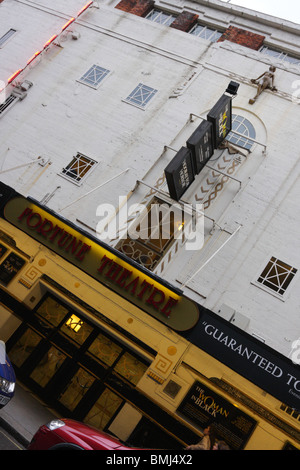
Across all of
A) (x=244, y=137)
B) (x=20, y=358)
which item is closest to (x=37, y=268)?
(x=20, y=358)

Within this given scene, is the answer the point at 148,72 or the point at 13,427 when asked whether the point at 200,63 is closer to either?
the point at 148,72

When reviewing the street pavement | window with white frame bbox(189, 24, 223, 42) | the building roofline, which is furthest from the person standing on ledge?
the street pavement

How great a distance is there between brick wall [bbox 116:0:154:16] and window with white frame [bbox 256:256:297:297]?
52.7 ft

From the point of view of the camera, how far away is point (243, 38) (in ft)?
59.5

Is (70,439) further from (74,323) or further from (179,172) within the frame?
(179,172)

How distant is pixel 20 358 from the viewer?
1273 cm

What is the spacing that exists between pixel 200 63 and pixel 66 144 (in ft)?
24.8

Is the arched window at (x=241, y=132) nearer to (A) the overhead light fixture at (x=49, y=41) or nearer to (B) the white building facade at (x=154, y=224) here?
(B) the white building facade at (x=154, y=224)

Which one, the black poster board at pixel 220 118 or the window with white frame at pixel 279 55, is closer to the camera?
the black poster board at pixel 220 118

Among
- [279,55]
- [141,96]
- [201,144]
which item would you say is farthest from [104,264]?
[279,55]

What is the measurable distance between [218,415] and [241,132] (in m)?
11.1

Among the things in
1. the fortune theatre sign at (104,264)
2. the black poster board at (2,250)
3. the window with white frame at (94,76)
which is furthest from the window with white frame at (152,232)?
the window with white frame at (94,76)

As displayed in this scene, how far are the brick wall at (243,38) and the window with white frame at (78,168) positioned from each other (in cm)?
970

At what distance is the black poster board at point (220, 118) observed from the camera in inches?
493
